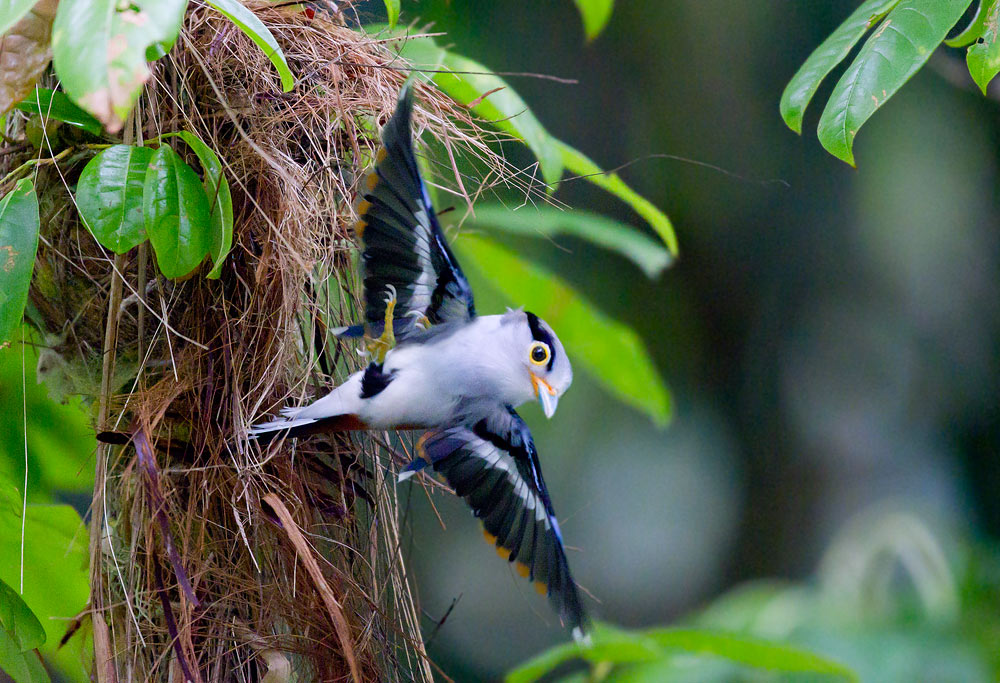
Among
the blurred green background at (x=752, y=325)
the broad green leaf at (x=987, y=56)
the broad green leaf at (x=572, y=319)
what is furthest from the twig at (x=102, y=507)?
the blurred green background at (x=752, y=325)

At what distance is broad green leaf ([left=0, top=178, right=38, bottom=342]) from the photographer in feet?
1.67

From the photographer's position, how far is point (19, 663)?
2.37 feet

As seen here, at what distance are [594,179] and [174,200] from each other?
348 millimetres

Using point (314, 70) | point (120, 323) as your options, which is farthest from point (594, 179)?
point (120, 323)

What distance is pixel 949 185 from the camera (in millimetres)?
2072

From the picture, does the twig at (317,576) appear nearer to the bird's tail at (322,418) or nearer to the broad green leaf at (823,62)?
the bird's tail at (322,418)

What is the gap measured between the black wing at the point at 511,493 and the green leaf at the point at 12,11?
0.37 metres

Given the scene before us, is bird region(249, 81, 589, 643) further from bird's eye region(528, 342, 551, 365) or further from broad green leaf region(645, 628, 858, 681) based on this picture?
broad green leaf region(645, 628, 858, 681)

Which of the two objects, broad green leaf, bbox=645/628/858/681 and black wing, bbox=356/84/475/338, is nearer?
black wing, bbox=356/84/475/338

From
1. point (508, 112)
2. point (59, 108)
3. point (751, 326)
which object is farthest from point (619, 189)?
point (751, 326)

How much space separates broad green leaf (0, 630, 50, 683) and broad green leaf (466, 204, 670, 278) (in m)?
0.55

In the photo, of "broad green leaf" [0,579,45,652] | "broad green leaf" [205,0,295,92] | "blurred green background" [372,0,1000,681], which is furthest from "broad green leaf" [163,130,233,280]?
"blurred green background" [372,0,1000,681]

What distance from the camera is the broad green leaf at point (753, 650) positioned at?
77cm

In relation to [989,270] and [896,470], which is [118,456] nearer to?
[896,470]
